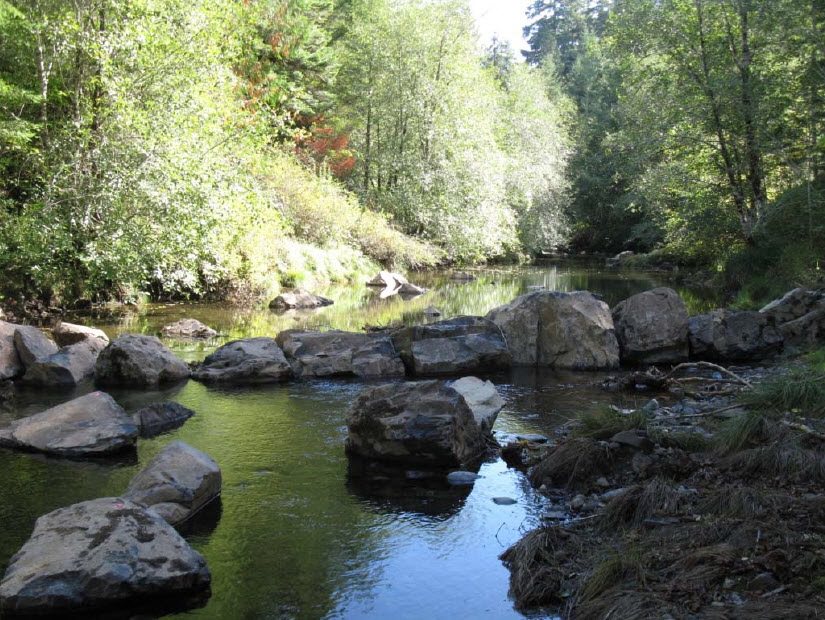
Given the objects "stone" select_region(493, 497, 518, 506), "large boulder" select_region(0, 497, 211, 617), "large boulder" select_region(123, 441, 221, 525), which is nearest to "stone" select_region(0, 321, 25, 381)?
"large boulder" select_region(123, 441, 221, 525)

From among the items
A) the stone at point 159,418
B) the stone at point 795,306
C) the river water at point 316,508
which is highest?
the stone at point 795,306

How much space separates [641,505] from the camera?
6887mm

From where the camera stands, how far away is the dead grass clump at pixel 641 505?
6789 mm

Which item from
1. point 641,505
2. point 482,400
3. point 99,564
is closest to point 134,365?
point 482,400

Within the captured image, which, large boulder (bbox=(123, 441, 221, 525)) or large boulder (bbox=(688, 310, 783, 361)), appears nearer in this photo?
large boulder (bbox=(123, 441, 221, 525))

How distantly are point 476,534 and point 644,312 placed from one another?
9.91 meters

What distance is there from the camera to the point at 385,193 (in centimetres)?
3878

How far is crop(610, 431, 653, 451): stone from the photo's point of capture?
28.1 feet

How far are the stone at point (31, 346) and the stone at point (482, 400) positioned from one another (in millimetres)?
7245

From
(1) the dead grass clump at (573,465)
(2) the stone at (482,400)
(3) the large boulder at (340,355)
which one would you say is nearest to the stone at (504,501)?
(1) the dead grass clump at (573,465)

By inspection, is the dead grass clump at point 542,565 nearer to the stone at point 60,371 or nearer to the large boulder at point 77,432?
the large boulder at point 77,432

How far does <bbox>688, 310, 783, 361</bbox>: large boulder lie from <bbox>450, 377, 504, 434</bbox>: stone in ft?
21.5

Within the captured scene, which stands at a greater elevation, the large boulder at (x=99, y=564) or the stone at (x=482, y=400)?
the stone at (x=482, y=400)

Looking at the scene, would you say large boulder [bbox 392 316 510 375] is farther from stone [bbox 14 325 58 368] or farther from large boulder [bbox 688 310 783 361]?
stone [bbox 14 325 58 368]
